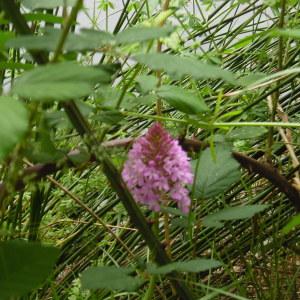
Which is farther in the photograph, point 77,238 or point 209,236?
point 77,238

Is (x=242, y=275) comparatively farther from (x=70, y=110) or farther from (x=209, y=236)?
(x=70, y=110)

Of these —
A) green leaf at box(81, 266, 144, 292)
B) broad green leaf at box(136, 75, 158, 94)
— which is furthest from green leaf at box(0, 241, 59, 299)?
broad green leaf at box(136, 75, 158, 94)

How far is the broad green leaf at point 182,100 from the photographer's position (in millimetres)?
410

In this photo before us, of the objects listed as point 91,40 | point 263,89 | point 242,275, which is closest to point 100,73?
point 91,40

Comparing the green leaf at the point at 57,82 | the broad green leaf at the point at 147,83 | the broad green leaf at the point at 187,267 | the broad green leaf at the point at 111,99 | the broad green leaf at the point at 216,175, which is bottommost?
the broad green leaf at the point at 187,267

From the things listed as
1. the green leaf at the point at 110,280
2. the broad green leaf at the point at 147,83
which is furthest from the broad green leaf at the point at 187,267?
the broad green leaf at the point at 147,83

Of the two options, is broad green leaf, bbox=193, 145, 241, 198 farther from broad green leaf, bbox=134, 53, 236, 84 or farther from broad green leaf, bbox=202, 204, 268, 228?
broad green leaf, bbox=134, 53, 236, 84

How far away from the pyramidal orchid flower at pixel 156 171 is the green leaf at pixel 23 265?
79 mm

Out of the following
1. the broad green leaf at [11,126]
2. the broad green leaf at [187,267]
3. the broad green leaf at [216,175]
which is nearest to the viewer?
the broad green leaf at [11,126]

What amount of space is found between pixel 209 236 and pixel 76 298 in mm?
186

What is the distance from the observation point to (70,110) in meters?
0.37

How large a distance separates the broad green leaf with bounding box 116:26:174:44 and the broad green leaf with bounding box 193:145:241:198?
8.0 inches

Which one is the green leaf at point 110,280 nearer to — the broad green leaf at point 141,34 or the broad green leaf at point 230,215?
the broad green leaf at point 230,215

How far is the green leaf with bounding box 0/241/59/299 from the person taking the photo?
0.42m
